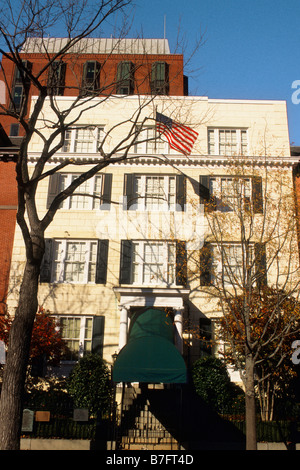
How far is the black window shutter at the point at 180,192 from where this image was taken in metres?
20.3

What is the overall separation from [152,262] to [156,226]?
1743 mm

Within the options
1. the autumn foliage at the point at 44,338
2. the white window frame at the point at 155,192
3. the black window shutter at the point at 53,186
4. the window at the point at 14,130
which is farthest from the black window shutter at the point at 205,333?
the window at the point at 14,130

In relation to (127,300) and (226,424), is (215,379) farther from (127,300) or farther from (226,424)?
(127,300)

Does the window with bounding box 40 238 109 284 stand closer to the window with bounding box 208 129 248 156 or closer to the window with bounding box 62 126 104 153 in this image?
the window with bounding box 62 126 104 153

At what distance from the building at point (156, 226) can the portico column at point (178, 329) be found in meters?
0.04

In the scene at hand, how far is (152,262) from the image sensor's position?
1939 cm

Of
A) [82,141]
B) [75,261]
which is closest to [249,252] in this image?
[75,261]

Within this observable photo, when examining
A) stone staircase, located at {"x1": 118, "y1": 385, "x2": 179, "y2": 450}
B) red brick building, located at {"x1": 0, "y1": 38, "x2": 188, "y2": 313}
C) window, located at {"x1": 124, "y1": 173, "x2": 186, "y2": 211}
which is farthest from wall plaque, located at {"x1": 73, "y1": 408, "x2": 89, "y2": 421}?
window, located at {"x1": 124, "y1": 173, "x2": 186, "y2": 211}

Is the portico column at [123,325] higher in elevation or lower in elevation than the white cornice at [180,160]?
lower

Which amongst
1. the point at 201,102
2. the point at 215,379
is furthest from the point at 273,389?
the point at 201,102

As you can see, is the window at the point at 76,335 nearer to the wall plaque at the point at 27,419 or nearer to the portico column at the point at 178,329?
the portico column at the point at 178,329

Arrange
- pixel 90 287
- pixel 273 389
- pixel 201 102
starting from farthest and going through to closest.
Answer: pixel 201 102, pixel 90 287, pixel 273 389

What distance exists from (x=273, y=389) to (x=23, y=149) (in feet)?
39.7

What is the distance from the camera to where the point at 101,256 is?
1925 centimetres
